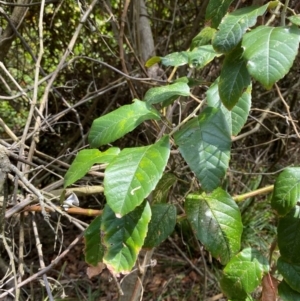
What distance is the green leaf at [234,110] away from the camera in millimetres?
983

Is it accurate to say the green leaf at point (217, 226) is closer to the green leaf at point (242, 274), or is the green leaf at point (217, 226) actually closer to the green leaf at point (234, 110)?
the green leaf at point (242, 274)

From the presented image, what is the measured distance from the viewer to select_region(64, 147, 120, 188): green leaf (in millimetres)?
863

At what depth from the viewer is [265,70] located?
2.40 feet

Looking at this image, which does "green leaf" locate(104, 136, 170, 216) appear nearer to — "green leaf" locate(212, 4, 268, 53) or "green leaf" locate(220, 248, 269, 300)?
"green leaf" locate(212, 4, 268, 53)

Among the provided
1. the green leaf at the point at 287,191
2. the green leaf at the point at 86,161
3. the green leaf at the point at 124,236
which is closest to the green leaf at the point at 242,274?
the green leaf at the point at 287,191

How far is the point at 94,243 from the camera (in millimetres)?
978

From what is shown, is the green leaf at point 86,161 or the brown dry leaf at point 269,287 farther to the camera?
the brown dry leaf at point 269,287

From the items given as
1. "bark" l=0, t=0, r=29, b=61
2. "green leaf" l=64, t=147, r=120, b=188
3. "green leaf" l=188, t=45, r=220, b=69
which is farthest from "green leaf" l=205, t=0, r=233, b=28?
"bark" l=0, t=0, r=29, b=61

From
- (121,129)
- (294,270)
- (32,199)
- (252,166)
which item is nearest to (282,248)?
(294,270)

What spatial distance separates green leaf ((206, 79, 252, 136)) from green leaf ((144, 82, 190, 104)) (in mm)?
55

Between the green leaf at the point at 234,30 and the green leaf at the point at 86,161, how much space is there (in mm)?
295

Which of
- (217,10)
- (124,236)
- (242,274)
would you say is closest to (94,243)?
(124,236)

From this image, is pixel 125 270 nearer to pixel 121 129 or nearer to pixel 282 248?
pixel 121 129

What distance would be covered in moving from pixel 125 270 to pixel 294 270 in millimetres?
414
